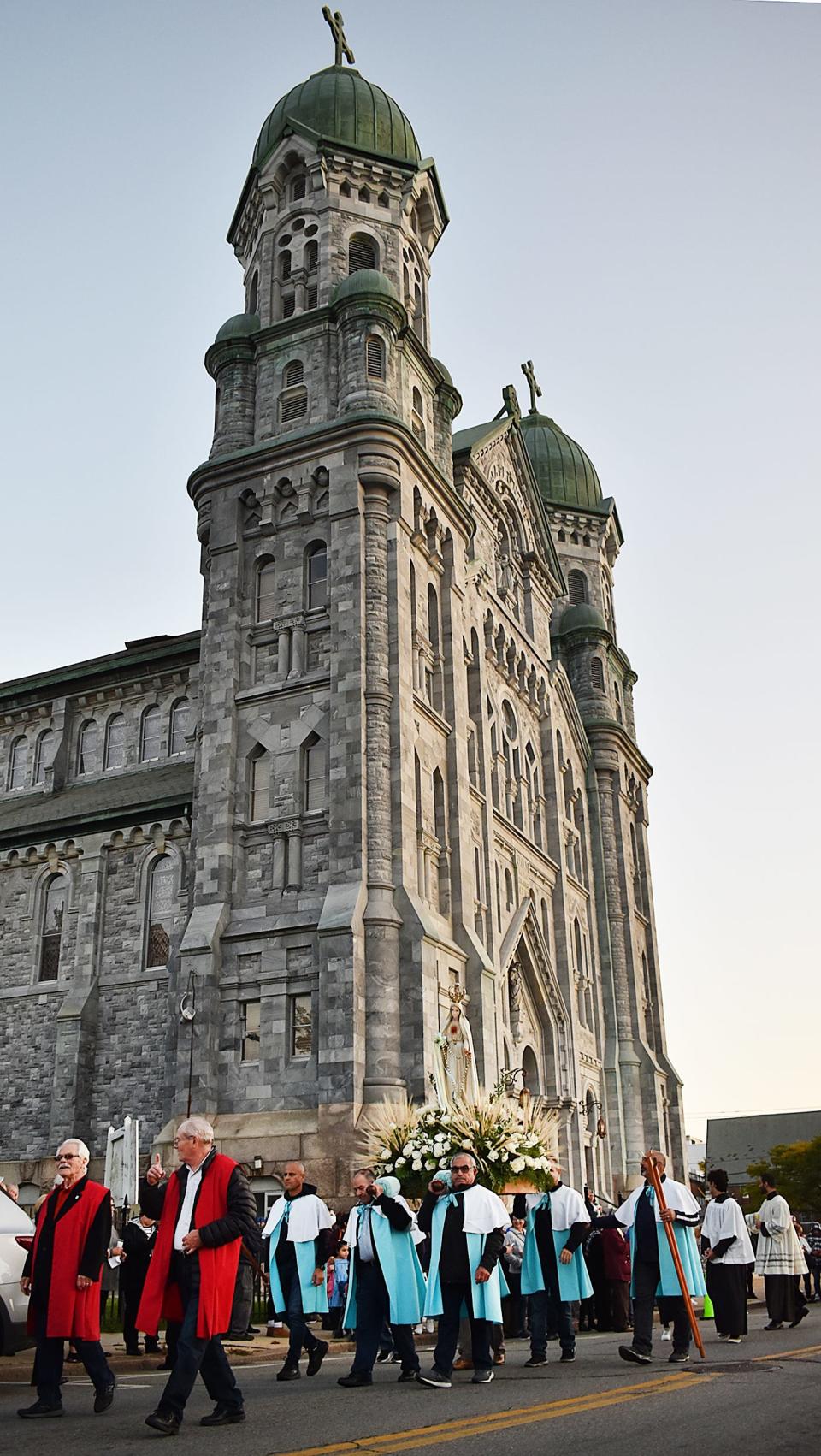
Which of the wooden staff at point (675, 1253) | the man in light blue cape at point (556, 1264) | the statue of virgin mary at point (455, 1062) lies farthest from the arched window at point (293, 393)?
the wooden staff at point (675, 1253)

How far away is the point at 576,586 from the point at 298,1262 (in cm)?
4790

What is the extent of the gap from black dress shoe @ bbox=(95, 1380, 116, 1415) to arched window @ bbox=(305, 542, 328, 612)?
2441 centimetres

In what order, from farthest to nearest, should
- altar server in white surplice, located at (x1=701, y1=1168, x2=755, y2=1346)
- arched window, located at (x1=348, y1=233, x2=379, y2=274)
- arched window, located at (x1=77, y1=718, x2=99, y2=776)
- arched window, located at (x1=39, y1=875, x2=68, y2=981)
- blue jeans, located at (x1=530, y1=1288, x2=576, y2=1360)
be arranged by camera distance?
arched window, located at (x1=77, y1=718, x2=99, y2=776) → arched window, located at (x1=348, y1=233, x2=379, y2=274) → arched window, located at (x1=39, y1=875, x2=68, y2=981) → altar server in white surplice, located at (x1=701, y1=1168, x2=755, y2=1346) → blue jeans, located at (x1=530, y1=1288, x2=576, y2=1360)

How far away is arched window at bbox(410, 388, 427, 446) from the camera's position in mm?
37188

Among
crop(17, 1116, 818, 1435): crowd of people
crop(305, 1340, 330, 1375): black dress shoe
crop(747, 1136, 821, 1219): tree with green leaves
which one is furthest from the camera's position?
crop(747, 1136, 821, 1219): tree with green leaves

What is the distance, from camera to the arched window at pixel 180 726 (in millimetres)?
38219

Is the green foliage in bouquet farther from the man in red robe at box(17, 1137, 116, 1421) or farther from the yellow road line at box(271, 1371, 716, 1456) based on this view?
the man in red robe at box(17, 1137, 116, 1421)

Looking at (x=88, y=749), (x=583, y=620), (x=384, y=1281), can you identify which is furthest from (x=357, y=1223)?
(x=583, y=620)

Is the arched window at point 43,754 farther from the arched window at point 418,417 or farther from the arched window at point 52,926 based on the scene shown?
the arched window at point 418,417

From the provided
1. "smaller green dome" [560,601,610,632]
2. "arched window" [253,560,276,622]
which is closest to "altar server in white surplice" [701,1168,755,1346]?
"arched window" [253,560,276,622]

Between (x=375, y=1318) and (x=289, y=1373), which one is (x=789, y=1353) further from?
(x=289, y=1373)

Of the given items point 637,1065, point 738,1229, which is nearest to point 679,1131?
point 637,1065

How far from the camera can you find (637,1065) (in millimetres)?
48000

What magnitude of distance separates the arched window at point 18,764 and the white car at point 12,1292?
99.6 feet
